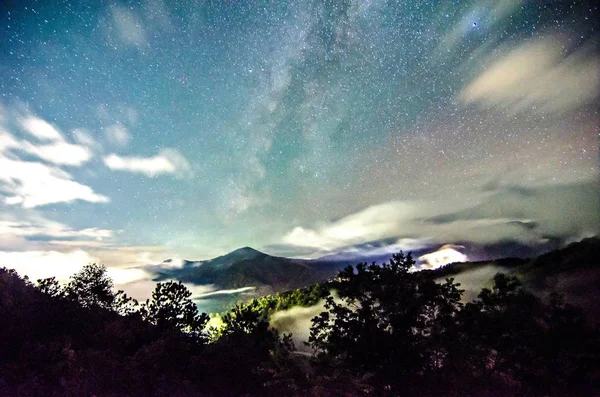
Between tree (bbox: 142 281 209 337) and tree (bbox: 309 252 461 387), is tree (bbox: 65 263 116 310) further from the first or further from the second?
tree (bbox: 309 252 461 387)

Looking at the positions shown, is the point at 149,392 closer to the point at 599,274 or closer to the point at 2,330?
the point at 2,330

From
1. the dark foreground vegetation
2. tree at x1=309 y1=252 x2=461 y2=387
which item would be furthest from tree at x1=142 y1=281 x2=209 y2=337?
tree at x1=309 y1=252 x2=461 y2=387

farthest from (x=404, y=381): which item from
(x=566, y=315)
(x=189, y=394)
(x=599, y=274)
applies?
(x=599, y=274)

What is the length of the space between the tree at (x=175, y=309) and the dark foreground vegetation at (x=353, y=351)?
431 cm

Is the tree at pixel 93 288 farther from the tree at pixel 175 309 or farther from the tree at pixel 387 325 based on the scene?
the tree at pixel 387 325

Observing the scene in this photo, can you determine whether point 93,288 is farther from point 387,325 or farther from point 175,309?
point 387,325

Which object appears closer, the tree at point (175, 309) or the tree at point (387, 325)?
the tree at point (387, 325)

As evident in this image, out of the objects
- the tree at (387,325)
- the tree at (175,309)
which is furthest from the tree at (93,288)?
the tree at (387,325)

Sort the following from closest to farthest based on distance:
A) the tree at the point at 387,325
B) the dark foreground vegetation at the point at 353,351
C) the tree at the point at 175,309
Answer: the dark foreground vegetation at the point at 353,351
the tree at the point at 387,325
the tree at the point at 175,309

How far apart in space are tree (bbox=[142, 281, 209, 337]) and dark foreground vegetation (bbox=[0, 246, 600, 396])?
4314 millimetres

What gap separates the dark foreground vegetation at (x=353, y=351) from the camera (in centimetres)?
1722

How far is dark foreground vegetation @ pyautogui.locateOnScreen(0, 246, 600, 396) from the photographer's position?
1722 centimetres

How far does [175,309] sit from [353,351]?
1764 cm

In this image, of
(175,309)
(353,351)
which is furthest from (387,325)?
(175,309)
